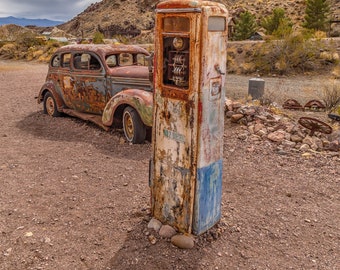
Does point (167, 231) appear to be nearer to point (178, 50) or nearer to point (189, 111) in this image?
point (189, 111)

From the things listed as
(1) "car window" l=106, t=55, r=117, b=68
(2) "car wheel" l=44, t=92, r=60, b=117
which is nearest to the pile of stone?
(1) "car window" l=106, t=55, r=117, b=68

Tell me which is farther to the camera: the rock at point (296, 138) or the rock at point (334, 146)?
the rock at point (296, 138)

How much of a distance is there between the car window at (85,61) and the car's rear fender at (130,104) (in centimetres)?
120

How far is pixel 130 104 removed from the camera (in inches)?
240

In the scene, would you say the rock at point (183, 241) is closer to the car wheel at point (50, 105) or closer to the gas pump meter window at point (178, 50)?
the gas pump meter window at point (178, 50)

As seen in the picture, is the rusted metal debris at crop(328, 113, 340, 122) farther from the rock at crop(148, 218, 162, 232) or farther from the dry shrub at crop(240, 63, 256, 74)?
the dry shrub at crop(240, 63, 256, 74)

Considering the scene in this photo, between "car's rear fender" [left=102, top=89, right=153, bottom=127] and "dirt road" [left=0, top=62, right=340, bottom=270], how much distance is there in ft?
1.33

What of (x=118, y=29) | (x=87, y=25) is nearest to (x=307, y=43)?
(x=118, y=29)

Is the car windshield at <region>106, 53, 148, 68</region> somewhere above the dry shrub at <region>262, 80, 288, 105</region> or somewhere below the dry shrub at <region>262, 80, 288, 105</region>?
above

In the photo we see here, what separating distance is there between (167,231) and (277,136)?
3.55m

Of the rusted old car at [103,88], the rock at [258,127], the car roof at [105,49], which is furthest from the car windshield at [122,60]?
the rock at [258,127]

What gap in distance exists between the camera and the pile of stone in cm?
604

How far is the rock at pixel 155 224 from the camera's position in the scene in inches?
136

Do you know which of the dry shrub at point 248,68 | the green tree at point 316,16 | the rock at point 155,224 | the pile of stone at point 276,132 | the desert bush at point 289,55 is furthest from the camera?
the green tree at point 316,16
